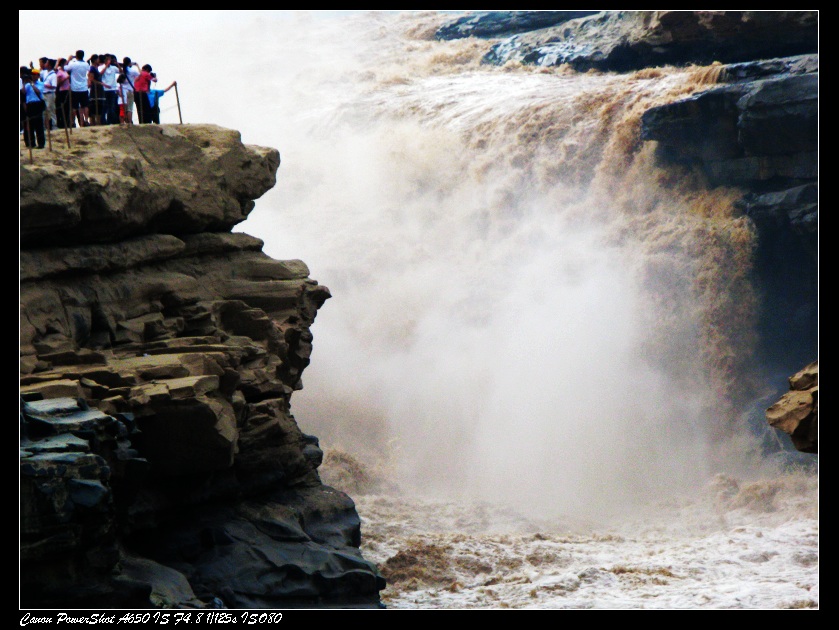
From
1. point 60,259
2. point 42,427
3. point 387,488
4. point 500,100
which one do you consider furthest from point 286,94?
point 42,427

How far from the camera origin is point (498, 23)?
189ft

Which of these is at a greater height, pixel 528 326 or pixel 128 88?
pixel 128 88

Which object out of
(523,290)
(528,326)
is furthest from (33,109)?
(523,290)

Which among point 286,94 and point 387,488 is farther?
point 286,94

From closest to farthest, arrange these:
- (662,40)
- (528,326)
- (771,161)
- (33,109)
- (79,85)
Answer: (33,109) → (79,85) → (771,161) → (528,326) → (662,40)

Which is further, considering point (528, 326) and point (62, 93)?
point (528, 326)

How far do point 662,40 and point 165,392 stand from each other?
1272 inches

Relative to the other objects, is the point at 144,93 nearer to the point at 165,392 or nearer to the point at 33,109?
the point at 33,109

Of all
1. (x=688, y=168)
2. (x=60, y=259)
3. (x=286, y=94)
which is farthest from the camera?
(x=286, y=94)

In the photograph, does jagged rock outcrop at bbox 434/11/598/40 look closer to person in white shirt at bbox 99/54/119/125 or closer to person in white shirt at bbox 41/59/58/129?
person in white shirt at bbox 99/54/119/125

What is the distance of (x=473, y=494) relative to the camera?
3747 centimetres

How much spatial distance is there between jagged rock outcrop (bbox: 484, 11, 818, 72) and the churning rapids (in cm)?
107

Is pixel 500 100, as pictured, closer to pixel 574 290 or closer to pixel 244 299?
pixel 574 290
